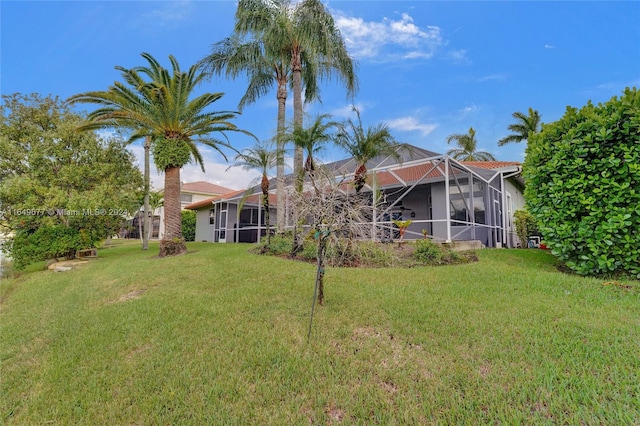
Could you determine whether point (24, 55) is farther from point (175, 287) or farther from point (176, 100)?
point (175, 287)

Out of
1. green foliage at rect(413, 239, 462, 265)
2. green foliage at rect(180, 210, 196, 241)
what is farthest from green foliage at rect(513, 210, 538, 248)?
green foliage at rect(180, 210, 196, 241)

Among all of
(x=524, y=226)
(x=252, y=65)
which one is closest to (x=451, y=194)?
(x=524, y=226)

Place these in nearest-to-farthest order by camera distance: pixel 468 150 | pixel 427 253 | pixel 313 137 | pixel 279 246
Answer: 1. pixel 427 253
2. pixel 313 137
3. pixel 279 246
4. pixel 468 150

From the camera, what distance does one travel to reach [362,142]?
30.3ft

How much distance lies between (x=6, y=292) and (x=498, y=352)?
13.3 metres

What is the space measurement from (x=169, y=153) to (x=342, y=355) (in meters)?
12.5

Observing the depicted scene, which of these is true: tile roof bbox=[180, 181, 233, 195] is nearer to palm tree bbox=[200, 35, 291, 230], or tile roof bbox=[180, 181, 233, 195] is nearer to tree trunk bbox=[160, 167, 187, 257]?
tree trunk bbox=[160, 167, 187, 257]

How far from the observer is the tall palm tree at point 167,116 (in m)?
12.4

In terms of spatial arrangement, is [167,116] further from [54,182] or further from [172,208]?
[54,182]

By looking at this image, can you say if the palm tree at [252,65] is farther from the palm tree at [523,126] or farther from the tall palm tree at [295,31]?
the palm tree at [523,126]

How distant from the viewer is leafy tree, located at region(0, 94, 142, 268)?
1243cm

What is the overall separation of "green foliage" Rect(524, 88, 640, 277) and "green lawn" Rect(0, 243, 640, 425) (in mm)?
649

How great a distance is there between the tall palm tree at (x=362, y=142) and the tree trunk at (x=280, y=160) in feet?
7.12

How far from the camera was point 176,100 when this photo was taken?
12758 mm
